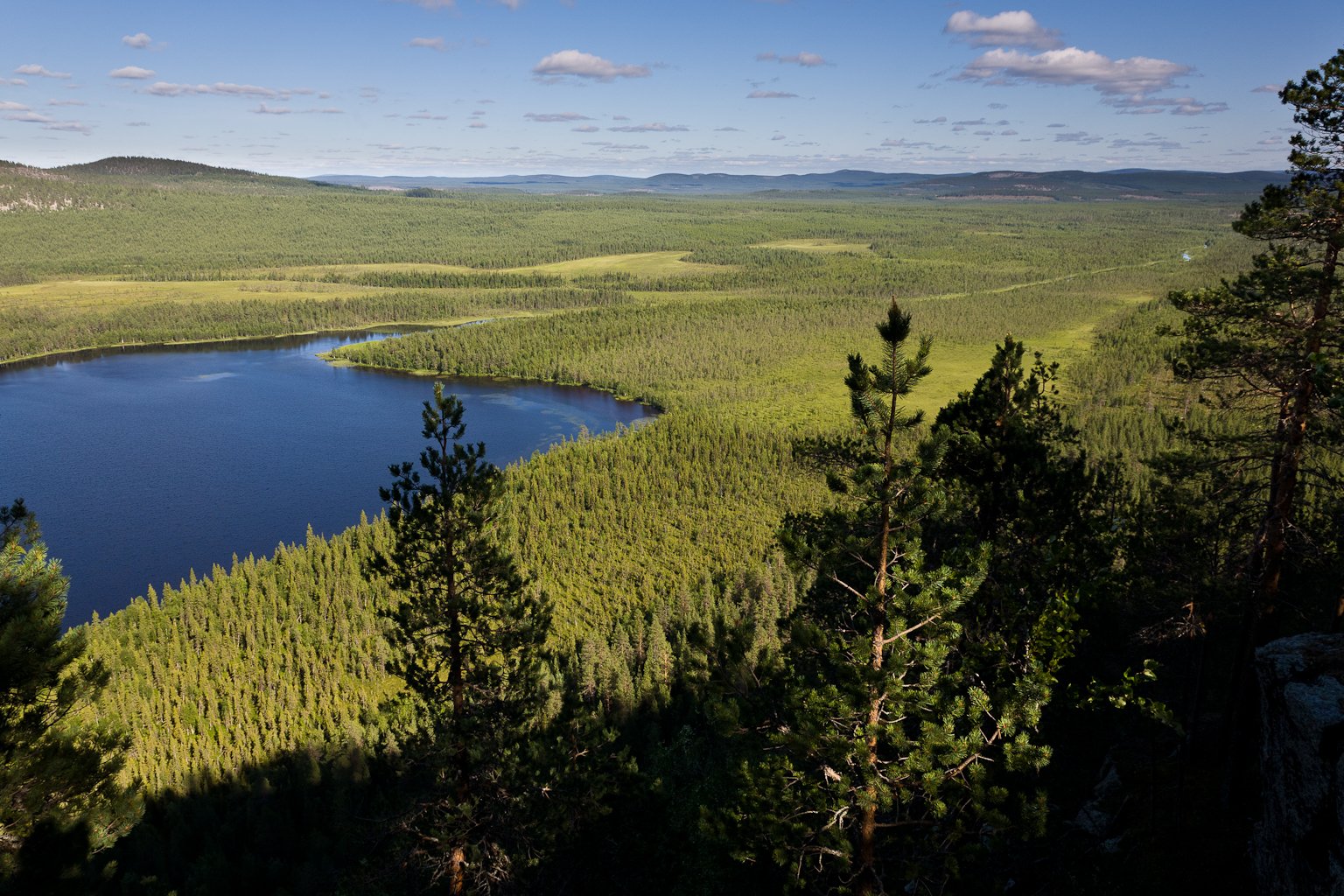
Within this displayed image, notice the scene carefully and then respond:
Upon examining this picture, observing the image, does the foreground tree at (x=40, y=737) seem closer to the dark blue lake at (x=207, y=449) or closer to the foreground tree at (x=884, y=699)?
the foreground tree at (x=884, y=699)

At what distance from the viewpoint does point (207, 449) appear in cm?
13112

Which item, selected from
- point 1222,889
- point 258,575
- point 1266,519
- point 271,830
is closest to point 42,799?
point 1222,889

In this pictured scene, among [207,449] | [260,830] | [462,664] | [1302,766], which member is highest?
[1302,766]

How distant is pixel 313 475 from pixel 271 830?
7944cm

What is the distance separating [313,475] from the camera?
121m

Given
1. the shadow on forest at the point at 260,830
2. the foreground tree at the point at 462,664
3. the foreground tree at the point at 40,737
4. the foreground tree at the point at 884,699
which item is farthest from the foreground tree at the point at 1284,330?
the shadow on forest at the point at 260,830

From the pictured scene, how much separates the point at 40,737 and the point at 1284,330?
26.3 metres

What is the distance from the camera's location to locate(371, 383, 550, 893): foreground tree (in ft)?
71.5

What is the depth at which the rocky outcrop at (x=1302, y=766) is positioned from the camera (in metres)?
13.6

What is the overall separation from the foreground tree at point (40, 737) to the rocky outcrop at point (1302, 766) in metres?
21.6

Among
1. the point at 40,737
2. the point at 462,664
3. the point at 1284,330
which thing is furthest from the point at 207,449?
the point at 1284,330

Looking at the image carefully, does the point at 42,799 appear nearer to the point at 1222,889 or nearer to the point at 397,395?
the point at 1222,889

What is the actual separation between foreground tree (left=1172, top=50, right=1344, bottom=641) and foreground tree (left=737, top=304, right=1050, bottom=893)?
772 centimetres

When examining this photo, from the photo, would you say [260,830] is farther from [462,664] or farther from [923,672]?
[923,672]
